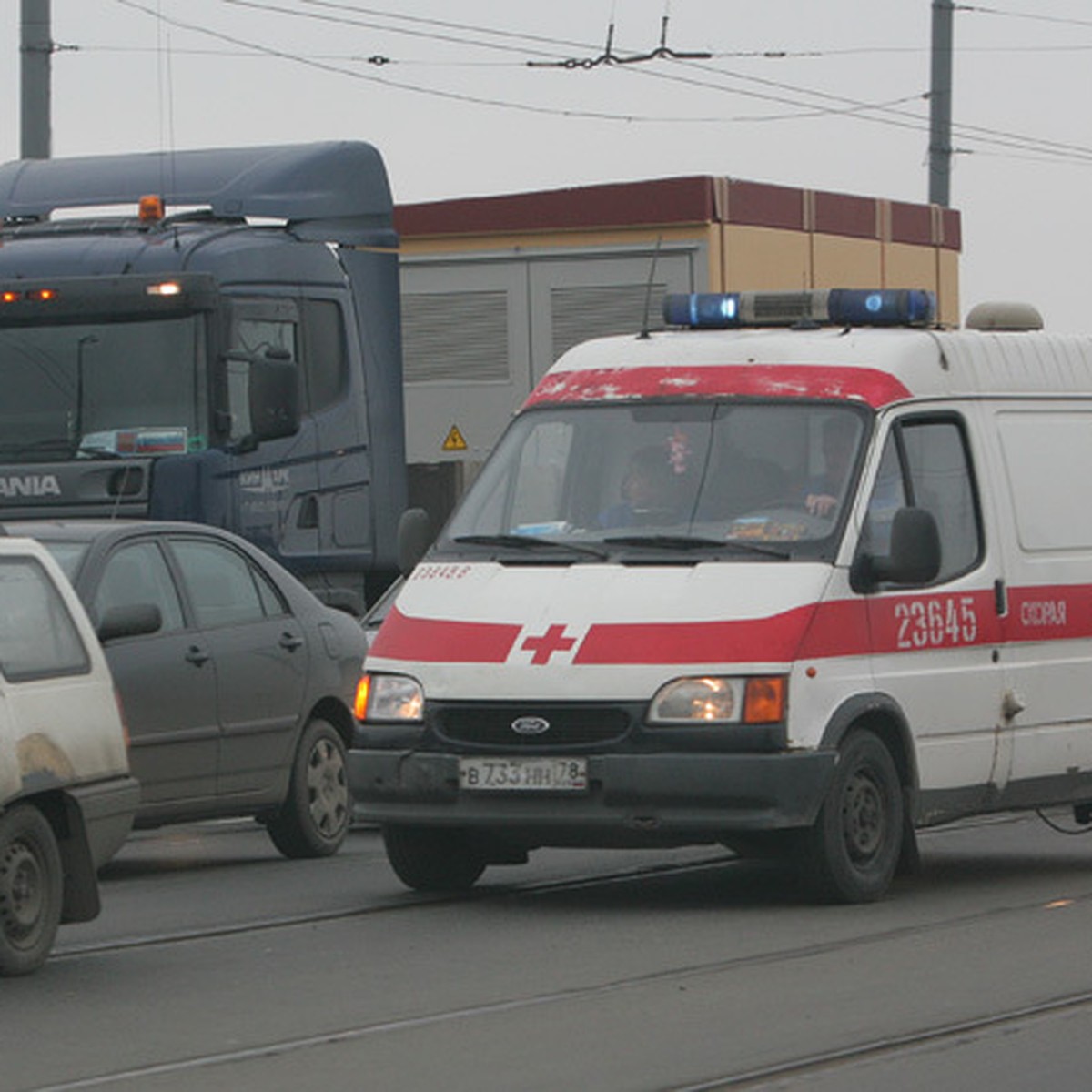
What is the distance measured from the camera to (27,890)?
34.8 ft

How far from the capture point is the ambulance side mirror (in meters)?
12.6

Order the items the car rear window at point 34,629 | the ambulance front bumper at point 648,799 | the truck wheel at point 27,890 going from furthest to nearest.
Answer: the ambulance front bumper at point 648,799 → the car rear window at point 34,629 → the truck wheel at point 27,890

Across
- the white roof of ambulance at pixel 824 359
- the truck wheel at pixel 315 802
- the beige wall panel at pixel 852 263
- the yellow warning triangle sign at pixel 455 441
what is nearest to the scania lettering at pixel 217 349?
the truck wheel at pixel 315 802

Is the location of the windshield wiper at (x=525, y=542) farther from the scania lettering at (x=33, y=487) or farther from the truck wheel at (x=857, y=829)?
the scania lettering at (x=33, y=487)

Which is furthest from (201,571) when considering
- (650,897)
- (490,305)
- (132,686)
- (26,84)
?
(490,305)

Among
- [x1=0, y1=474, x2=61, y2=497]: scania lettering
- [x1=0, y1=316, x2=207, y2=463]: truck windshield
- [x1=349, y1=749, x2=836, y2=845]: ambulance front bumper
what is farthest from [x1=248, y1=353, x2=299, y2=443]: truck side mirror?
[x1=349, y1=749, x2=836, y2=845]: ambulance front bumper

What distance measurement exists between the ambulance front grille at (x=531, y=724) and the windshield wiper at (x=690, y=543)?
2.66ft

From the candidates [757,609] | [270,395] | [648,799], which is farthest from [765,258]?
[648,799]

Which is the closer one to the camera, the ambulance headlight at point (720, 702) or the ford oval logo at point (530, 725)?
the ambulance headlight at point (720, 702)

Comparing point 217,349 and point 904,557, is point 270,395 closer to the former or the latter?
point 217,349

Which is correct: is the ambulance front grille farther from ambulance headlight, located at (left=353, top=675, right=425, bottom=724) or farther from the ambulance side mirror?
the ambulance side mirror

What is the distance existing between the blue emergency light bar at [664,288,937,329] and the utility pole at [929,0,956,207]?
2236cm

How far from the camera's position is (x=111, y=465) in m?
19.5

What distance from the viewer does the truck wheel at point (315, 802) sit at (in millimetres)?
15352
